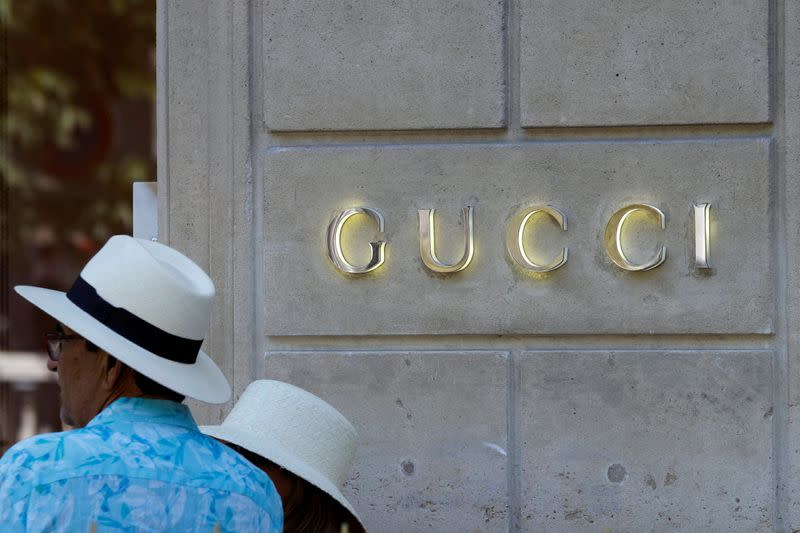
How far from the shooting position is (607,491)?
5.71 meters

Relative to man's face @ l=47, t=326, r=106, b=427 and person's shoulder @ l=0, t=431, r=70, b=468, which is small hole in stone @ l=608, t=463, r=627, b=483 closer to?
man's face @ l=47, t=326, r=106, b=427

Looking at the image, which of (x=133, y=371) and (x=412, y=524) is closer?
(x=133, y=371)

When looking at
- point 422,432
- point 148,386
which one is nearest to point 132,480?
point 148,386

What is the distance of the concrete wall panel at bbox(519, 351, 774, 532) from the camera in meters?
5.68

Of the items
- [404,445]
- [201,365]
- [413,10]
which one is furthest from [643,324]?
[201,365]

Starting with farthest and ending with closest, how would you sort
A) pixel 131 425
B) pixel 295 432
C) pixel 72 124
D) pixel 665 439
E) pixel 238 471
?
pixel 72 124, pixel 665 439, pixel 295 432, pixel 238 471, pixel 131 425

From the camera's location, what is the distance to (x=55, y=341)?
8.95ft

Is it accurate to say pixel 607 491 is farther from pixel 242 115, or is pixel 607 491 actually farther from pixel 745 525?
pixel 242 115

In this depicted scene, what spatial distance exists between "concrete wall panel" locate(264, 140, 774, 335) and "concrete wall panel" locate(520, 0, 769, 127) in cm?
15

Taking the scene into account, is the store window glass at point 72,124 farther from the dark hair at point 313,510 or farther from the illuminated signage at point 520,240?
the dark hair at point 313,510

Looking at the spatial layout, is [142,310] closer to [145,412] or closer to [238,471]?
[145,412]

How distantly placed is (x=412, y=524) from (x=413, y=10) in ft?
7.61

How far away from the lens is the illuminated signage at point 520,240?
5.68m

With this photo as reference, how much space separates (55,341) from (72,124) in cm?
908
